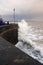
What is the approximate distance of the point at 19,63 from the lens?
8.77ft

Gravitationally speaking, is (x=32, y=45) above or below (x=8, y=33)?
below

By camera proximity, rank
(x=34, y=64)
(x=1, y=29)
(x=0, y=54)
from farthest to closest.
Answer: (x=1, y=29) < (x=0, y=54) < (x=34, y=64)

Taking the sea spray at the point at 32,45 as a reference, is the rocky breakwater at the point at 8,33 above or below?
above

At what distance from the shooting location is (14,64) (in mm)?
2607

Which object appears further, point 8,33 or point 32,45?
point 32,45

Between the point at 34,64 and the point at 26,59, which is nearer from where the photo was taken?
the point at 34,64

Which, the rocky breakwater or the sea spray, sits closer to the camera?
the sea spray

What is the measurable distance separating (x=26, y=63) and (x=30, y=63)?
89mm

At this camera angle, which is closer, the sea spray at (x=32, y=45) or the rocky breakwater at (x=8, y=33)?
the sea spray at (x=32, y=45)

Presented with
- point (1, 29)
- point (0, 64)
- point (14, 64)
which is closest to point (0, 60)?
point (0, 64)

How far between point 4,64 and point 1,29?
30.6 ft

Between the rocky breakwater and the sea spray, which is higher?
the rocky breakwater

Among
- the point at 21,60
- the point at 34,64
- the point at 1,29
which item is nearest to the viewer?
the point at 34,64

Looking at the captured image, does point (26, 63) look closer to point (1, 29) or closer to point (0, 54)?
point (0, 54)
